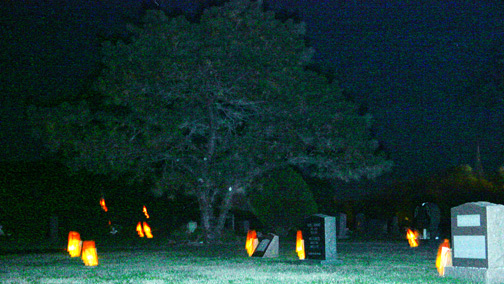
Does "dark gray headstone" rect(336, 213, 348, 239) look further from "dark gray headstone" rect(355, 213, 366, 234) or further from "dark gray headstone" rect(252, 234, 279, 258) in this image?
"dark gray headstone" rect(252, 234, 279, 258)

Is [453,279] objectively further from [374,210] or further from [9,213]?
[374,210]

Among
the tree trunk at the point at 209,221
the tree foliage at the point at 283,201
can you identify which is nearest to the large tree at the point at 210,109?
the tree trunk at the point at 209,221

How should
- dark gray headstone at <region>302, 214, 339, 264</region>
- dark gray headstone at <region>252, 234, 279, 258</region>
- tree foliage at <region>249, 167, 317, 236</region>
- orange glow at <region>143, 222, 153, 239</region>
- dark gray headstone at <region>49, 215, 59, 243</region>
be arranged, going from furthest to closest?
orange glow at <region>143, 222, 153, 239</region> < tree foliage at <region>249, 167, 317, 236</region> < dark gray headstone at <region>49, 215, 59, 243</region> < dark gray headstone at <region>252, 234, 279, 258</region> < dark gray headstone at <region>302, 214, 339, 264</region>

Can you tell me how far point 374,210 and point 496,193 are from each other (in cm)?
803

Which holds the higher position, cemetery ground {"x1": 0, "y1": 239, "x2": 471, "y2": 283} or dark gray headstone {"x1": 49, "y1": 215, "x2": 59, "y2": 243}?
dark gray headstone {"x1": 49, "y1": 215, "x2": 59, "y2": 243}

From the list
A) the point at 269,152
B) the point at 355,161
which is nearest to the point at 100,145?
the point at 269,152

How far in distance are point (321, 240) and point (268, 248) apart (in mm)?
3167

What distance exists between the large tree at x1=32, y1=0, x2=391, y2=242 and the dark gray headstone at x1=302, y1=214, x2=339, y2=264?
10.3m

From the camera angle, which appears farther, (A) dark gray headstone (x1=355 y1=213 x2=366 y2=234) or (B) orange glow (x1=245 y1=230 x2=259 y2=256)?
(A) dark gray headstone (x1=355 y1=213 x2=366 y2=234)

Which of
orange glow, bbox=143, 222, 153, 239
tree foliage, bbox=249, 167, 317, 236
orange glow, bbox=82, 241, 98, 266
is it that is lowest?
orange glow, bbox=82, 241, 98, 266

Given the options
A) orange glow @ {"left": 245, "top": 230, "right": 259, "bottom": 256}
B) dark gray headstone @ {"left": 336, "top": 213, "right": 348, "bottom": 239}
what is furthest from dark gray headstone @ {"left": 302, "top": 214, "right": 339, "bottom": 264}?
dark gray headstone @ {"left": 336, "top": 213, "right": 348, "bottom": 239}

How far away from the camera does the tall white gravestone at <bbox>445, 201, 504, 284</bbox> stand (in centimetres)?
1326

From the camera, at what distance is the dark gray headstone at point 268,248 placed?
21547 mm

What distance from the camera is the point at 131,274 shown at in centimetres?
1577
